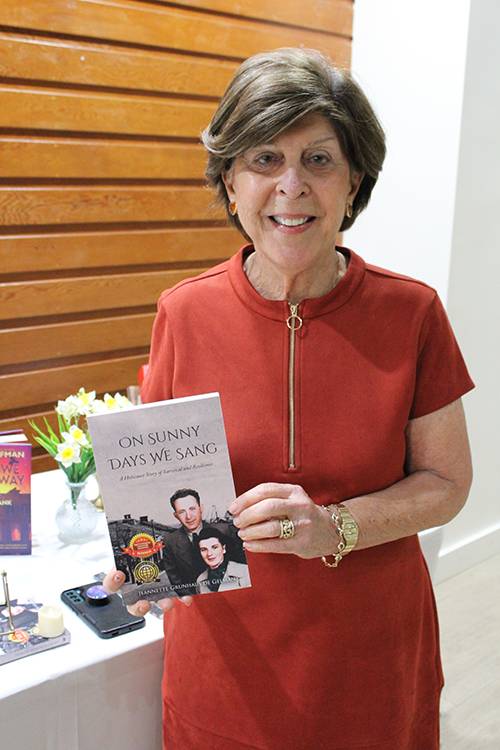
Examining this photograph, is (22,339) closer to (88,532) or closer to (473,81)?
(88,532)

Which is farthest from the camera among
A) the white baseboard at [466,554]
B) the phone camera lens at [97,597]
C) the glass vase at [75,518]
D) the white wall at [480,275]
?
A: the white baseboard at [466,554]

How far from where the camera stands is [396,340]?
50.8 inches

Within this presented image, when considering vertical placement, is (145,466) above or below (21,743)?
above

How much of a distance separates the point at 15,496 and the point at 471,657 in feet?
6.87

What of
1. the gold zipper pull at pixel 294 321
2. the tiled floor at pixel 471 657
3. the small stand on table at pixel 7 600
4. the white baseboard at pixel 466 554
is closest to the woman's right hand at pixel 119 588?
the small stand on table at pixel 7 600

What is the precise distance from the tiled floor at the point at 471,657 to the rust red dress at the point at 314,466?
1.39 metres

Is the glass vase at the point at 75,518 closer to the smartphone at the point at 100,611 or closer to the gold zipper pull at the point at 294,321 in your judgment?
the smartphone at the point at 100,611

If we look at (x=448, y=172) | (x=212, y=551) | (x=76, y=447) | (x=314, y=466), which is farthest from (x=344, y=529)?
(x=448, y=172)

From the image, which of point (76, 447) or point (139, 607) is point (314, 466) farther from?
point (76, 447)

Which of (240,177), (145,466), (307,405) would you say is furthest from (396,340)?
(145,466)

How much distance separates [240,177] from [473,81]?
2081 millimetres

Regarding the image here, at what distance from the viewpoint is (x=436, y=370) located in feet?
4.21

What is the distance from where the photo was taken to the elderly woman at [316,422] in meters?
1.24

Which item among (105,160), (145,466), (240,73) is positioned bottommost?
(145,466)
